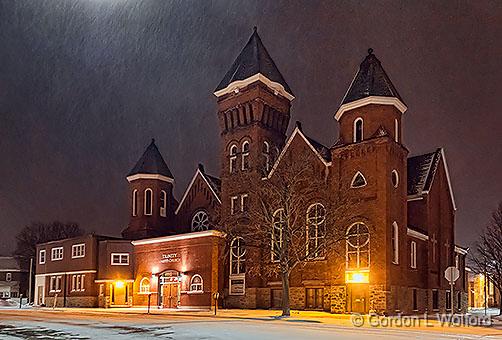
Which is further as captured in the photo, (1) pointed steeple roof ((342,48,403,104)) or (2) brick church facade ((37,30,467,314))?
Result: (1) pointed steeple roof ((342,48,403,104))

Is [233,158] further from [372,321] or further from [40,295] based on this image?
[40,295]

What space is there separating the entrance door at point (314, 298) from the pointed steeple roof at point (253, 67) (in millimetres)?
18752

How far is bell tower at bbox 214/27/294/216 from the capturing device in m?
55.9

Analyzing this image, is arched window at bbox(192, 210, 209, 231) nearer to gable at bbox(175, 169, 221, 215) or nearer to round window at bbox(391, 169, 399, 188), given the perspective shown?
gable at bbox(175, 169, 221, 215)

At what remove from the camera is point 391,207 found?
149ft

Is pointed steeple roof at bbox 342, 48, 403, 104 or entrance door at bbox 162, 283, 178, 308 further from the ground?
pointed steeple roof at bbox 342, 48, 403, 104

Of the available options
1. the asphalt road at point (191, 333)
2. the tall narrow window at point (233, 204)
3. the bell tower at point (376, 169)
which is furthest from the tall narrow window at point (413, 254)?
the asphalt road at point (191, 333)

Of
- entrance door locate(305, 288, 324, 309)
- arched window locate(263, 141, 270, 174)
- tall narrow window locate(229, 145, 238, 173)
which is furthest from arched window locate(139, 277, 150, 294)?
entrance door locate(305, 288, 324, 309)

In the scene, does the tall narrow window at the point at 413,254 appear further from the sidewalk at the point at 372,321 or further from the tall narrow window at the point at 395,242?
the sidewalk at the point at 372,321

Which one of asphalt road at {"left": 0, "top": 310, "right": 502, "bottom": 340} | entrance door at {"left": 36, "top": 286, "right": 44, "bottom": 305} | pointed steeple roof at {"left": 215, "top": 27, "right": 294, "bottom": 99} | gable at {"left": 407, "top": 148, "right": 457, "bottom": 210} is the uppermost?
pointed steeple roof at {"left": 215, "top": 27, "right": 294, "bottom": 99}

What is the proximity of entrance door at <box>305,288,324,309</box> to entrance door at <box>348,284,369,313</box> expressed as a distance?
422 centimetres

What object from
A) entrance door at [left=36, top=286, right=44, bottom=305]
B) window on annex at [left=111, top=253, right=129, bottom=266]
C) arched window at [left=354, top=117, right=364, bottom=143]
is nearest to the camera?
arched window at [left=354, top=117, right=364, bottom=143]

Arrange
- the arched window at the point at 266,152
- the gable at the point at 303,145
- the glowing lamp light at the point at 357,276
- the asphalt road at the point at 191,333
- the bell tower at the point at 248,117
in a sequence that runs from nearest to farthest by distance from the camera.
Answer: the asphalt road at the point at 191,333, the glowing lamp light at the point at 357,276, the gable at the point at 303,145, the arched window at the point at 266,152, the bell tower at the point at 248,117

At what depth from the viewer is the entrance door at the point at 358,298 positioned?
1769 inches
